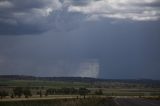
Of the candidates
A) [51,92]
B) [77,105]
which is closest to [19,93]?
[51,92]

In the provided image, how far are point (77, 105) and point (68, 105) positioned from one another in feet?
4.19

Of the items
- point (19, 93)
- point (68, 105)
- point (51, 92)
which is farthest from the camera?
point (51, 92)

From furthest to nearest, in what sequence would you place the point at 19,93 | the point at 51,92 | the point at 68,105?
1. the point at 51,92
2. the point at 19,93
3. the point at 68,105

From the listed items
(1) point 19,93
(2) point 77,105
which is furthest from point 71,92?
(2) point 77,105

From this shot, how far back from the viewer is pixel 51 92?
16200 cm

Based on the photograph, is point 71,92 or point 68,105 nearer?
point 68,105

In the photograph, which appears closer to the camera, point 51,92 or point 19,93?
point 19,93

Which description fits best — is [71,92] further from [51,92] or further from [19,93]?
[19,93]

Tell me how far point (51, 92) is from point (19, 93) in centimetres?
2441

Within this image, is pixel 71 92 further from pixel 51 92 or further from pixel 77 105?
pixel 77 105

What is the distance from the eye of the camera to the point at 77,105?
5419cm

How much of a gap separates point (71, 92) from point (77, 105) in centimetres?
11528

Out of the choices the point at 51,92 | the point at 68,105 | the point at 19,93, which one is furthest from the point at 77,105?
the point at 51,92

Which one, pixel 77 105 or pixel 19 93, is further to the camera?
pixel 19 93
